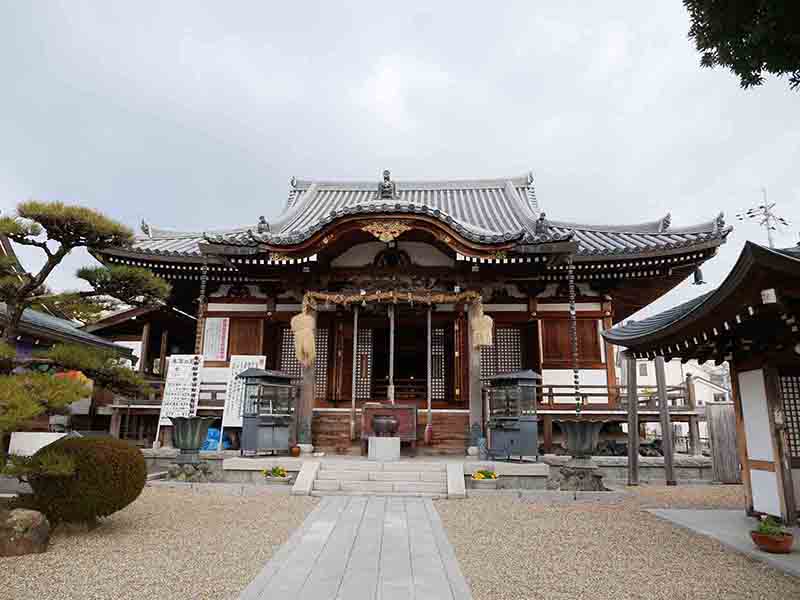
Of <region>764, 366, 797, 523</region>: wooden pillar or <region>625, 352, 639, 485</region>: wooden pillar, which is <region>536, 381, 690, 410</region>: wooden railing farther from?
<region>764, 366, 797, 523</region>: wooden pillar

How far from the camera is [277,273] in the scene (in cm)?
1230

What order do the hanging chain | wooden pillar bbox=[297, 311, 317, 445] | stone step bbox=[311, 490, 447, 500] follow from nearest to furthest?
stone step bbox=[311, 490, 447, 500], the hanging chain, wooden pillar bbox=[297, 311, 317, 445]

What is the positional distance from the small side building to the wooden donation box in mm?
4731

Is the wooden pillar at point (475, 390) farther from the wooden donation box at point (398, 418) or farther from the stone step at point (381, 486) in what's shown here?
the stone step at point (381, 486)

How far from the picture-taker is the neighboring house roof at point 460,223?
10898mm

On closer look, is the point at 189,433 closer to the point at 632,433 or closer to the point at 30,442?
the point at 30,442

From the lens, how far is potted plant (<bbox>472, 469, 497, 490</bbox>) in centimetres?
891

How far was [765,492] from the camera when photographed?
6.46 m

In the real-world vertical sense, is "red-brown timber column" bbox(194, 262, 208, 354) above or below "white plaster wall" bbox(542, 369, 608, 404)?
above

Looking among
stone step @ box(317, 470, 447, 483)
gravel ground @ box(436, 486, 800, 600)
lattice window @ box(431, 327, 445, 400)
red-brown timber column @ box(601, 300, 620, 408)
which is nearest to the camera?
gravel ground @ box(436, 486, 800, 600)

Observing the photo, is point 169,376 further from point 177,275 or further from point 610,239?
point 610,239

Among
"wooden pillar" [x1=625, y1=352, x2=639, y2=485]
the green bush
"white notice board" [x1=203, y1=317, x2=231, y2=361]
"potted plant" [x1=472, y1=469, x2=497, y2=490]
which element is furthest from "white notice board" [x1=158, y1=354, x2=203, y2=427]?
"wooden pillar" [x1=625, y1=352, x2=639, y2=485]

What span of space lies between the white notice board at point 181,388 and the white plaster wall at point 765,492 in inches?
414

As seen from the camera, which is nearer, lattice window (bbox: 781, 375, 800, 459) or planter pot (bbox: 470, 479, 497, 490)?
lattice window (bbox: 781, 375, 800, 459)
